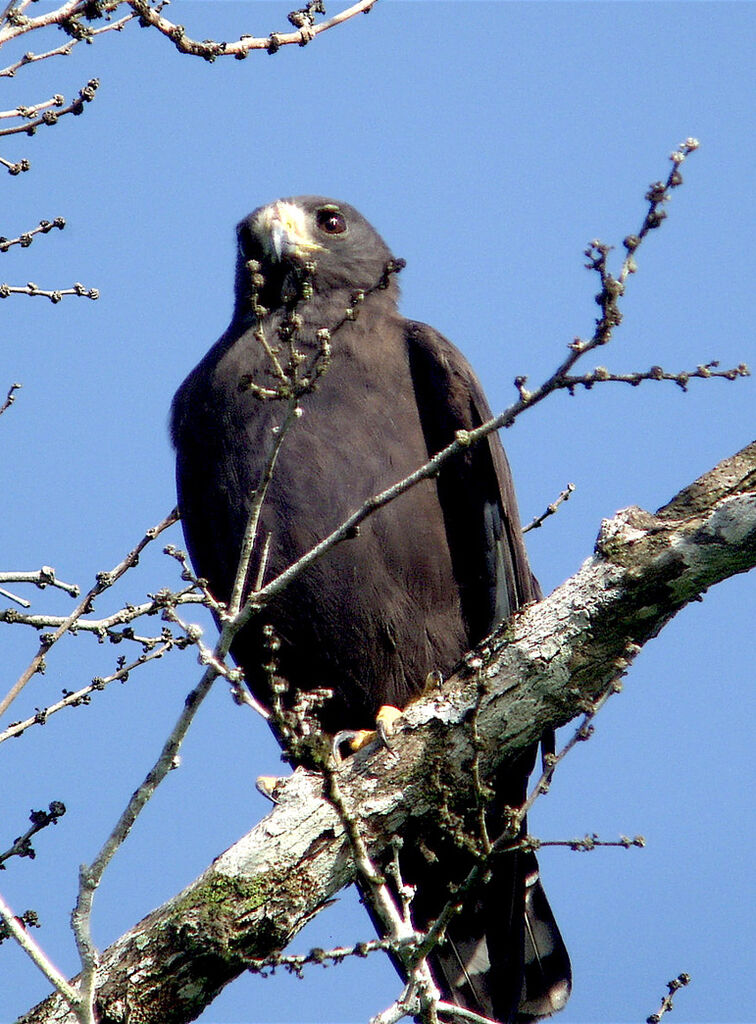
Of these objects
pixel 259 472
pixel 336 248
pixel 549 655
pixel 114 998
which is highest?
pixel 336 248

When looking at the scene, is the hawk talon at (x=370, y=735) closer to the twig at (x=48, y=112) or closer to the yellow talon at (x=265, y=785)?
the yellow talon at (x=265, y=785)

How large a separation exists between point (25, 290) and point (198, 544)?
1.28 meters

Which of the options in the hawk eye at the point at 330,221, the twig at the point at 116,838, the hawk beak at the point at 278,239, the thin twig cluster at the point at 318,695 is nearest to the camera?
the thin twig cluster at the point at 318,695

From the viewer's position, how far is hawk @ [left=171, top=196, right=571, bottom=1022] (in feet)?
15.5

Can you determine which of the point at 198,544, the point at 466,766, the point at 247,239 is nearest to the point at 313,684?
the point at 198,544

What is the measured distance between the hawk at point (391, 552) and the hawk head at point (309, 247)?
633 mm

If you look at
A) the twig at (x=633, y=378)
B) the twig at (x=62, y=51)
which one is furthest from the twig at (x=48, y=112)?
the twig at (x=633, y=378)

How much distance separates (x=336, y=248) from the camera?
5.88m

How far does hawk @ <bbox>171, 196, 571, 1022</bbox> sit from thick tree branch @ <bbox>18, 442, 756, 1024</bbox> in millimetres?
755

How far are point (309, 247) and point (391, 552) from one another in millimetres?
1759

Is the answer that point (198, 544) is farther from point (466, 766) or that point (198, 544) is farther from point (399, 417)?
point (466, 766)

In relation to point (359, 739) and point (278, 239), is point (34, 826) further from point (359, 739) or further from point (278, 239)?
point (278, 239)

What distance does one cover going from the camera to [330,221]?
5.97 metres

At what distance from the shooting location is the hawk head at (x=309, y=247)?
5.68 m
